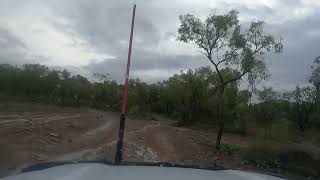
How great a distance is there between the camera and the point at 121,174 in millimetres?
3232

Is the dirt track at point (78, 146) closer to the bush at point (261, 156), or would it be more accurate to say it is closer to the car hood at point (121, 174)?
the bush at point (261, 156)

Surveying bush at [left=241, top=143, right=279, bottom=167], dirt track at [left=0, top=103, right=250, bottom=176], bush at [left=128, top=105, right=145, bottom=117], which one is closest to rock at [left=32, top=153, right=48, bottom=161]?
dirt track at [left=0, top=103, right=250, bottom=176]

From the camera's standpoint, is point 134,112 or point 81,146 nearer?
point 81,146

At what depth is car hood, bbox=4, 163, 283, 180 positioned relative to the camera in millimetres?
3086

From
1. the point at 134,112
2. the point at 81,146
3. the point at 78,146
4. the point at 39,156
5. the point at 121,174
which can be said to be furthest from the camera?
the point at 134,112

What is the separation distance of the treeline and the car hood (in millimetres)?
27114

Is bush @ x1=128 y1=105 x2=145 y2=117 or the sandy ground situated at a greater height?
bush @ x1=128 y1=105 x2=145 y2=117

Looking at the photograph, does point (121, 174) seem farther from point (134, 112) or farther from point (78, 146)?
point (134, 112)

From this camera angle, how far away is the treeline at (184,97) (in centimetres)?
4400

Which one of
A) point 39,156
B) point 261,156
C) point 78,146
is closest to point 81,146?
point 78,146

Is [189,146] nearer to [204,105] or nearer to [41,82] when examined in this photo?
[204,105]

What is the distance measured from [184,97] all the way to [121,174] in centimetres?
5413

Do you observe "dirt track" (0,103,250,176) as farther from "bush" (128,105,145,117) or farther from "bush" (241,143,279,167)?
"bush" (128,105,145,117)

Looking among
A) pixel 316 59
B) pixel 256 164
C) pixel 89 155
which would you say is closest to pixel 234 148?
pixel 256 164
